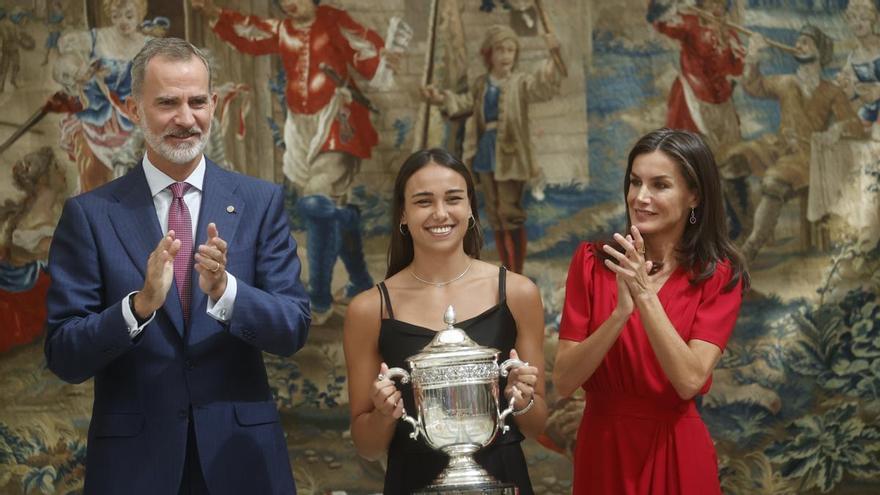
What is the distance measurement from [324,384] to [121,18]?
257 cm

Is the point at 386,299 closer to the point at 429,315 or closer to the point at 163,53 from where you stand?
the point at 429,315

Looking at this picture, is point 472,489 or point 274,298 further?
point 274,298

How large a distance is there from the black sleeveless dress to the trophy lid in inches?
18.7

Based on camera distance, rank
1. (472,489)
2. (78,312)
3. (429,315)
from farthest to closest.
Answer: (429,315) < (78,312) < (472,489)

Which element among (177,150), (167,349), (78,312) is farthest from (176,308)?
(177,150)

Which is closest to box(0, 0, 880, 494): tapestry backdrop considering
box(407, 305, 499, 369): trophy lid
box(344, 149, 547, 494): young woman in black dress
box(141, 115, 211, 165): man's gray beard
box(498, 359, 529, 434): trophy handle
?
box(344, 149, 547, 494): young woman in black dress

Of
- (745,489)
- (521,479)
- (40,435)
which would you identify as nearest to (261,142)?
(40,435)

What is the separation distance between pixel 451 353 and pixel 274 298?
0.59m

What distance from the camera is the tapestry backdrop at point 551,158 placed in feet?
23.6

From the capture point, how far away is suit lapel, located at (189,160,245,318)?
3.60m

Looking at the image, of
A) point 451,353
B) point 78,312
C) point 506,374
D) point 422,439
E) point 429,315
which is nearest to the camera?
point 451,353

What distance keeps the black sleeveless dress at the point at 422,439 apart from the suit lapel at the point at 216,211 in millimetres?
605

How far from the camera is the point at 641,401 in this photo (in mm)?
3818

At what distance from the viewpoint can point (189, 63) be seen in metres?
3.72
